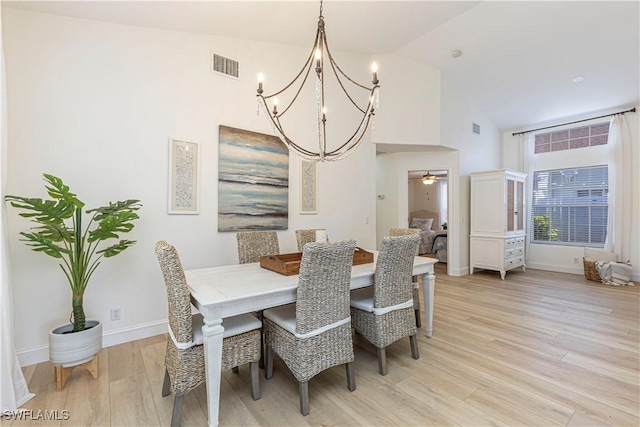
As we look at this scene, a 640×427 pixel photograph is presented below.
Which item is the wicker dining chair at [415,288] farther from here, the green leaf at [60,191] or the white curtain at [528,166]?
the white curtain at [528,166]

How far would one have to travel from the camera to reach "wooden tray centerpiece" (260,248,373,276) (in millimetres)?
2143

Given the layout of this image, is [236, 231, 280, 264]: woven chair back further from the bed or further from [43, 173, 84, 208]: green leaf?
the bed

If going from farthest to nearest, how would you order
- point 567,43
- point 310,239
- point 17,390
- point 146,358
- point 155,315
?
point 567,43 < point 310,239 < point 155,315 < point 146,358 < point 17,390

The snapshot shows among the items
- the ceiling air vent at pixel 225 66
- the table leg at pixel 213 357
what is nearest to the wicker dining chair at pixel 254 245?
the table leg at pixel 213 357

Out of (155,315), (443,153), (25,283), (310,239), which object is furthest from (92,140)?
(443,153)

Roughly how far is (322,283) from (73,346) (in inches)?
69.8

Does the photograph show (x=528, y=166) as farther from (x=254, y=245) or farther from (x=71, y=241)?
(x=71, y=241)

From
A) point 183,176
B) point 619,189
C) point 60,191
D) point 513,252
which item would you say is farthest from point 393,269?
point 619,189

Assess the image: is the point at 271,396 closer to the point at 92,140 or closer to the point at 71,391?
the point at 71,391

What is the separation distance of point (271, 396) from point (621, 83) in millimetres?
6501

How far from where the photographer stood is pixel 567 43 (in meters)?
3.90

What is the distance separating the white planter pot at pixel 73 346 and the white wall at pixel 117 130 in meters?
0.57

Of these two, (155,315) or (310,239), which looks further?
(310,239)

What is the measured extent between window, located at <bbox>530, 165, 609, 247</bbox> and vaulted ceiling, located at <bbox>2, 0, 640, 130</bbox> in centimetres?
126
